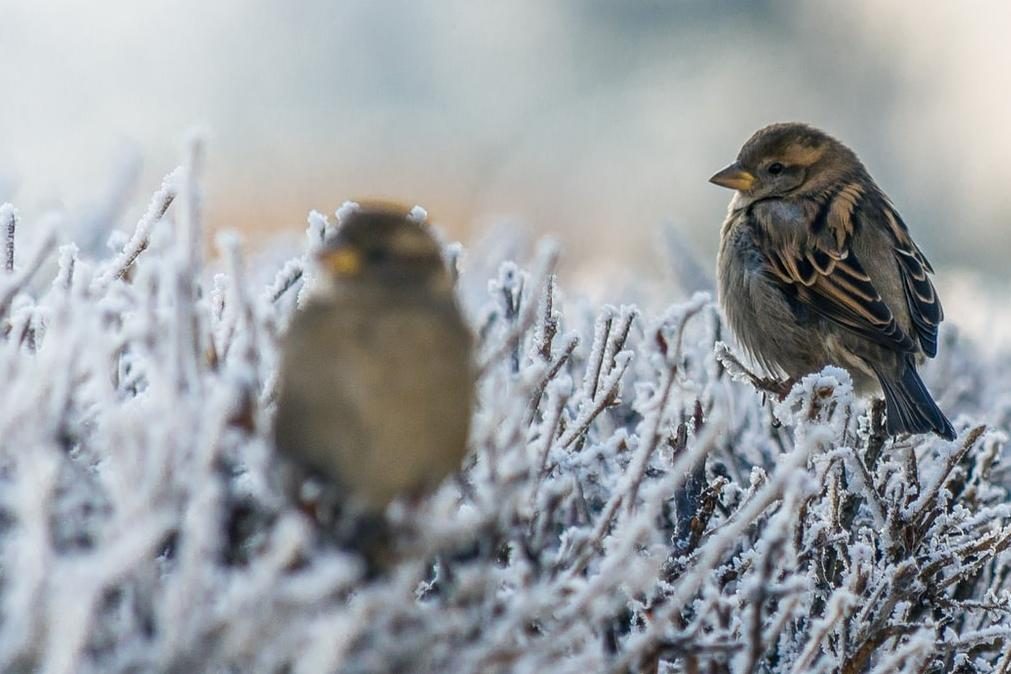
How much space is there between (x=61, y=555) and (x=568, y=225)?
10657mm

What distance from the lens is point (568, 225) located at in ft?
40.6

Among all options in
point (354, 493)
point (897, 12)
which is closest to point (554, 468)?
point (354, 493)

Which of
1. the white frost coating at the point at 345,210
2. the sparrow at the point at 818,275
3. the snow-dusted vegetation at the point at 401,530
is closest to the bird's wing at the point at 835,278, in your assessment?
the sparrow at the point at 818,275

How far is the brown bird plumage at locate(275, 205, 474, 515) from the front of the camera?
1.88m

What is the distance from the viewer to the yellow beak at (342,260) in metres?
2.08

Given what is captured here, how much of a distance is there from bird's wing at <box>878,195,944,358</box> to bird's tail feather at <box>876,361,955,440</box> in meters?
0.24

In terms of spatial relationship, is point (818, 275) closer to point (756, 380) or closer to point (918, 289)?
point (918, 289)

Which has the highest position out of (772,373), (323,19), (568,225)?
(323,19)

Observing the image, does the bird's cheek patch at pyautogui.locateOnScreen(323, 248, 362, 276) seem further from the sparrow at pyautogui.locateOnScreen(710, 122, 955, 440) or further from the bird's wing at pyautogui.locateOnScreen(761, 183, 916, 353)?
the bird's wing at pyautogui.locateOnScreen(761, 183, 916, 353)

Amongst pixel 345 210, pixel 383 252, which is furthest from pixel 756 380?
pixel 383 252

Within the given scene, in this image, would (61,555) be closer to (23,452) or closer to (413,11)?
(23,452)

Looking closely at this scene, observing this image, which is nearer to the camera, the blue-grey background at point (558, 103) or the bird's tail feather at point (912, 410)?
the bird's tail feather at point (912, 410)

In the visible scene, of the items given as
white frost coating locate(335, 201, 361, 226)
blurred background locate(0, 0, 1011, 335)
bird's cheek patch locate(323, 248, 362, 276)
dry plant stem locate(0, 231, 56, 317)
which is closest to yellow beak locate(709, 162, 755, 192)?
white frost coating locate(335, 201, 361, 226)

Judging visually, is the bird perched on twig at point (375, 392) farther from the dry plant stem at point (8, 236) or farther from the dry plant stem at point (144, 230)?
the dry plant stem at point (8, 236)
